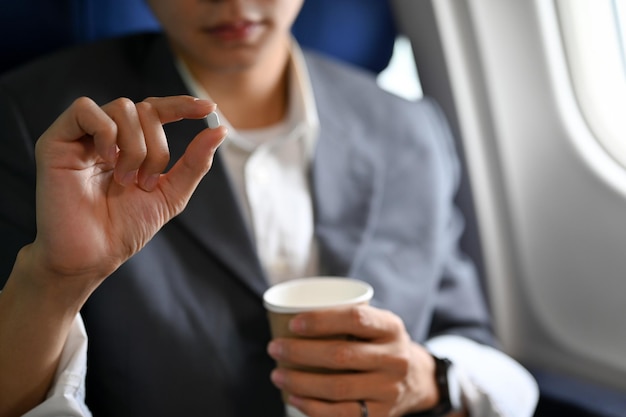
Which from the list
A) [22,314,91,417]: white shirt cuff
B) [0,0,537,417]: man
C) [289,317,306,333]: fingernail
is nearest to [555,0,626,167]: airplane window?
[0,0,537,417]: man

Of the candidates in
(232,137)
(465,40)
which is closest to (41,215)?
(232,137)

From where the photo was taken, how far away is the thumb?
0.81 m

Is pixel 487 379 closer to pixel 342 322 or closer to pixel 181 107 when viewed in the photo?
pixel 342 322

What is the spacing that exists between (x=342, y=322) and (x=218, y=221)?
27 cm

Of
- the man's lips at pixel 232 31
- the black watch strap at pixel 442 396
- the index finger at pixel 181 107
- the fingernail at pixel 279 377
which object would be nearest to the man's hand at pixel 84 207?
the index finger at pixel 181 107

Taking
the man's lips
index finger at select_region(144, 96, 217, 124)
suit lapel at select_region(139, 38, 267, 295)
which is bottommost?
suit lapel at select_region(139, 38, 267, 295)

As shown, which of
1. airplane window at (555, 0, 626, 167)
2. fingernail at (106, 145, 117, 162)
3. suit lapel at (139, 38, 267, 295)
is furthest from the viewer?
airplane window at (555, 0, 626, 167)

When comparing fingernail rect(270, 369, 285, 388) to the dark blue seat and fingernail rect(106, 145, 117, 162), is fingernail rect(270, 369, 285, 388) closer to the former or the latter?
fingernail rect(106, 145, 117, 162)

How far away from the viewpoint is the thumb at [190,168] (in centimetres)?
81

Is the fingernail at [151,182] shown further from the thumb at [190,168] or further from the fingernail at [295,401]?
the fingernail at [295,401]

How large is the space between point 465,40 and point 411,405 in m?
0.82

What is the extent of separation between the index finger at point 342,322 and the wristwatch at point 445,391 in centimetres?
19

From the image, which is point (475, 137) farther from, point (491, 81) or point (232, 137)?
point (232, 137)

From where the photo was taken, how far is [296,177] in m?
1.32
